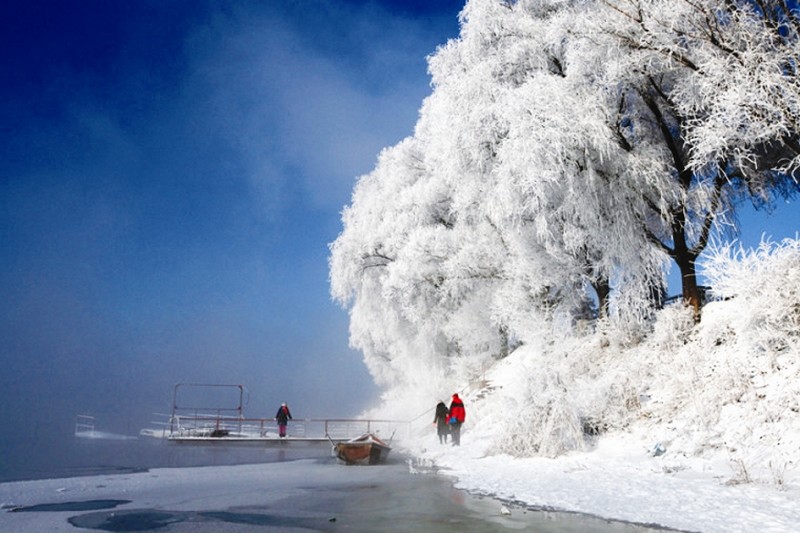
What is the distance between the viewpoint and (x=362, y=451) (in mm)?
16641

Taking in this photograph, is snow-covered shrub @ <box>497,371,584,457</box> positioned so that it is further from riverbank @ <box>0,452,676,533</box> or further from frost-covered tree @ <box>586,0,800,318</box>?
frost-covered tree @ <box>586,0,800,318</box>

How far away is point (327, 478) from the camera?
41.9ft

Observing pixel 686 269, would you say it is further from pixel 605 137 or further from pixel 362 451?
pixel 362 451

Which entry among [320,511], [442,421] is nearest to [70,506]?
[320,511]

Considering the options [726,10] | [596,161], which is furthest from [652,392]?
[726,10]

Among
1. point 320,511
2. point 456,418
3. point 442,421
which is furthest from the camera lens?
point 442,421

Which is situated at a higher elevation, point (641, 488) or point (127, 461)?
point (127, 461)

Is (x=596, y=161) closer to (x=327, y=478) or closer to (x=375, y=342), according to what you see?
(x=327, y=478)

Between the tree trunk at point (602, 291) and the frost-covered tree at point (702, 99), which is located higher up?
the frost-covered tree at point (702, 99)

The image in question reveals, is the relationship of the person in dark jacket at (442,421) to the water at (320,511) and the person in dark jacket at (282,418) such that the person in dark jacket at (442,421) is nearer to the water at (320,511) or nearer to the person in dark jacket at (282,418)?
the water at (320,511)

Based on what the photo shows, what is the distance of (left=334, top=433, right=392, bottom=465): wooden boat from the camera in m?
16.6

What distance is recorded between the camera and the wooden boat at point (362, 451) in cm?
1656

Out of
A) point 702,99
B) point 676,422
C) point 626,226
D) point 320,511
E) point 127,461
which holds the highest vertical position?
point 702,99

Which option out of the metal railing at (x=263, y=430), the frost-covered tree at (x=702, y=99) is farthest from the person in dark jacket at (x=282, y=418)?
the frost-covered tree at (x=702, y=99)
